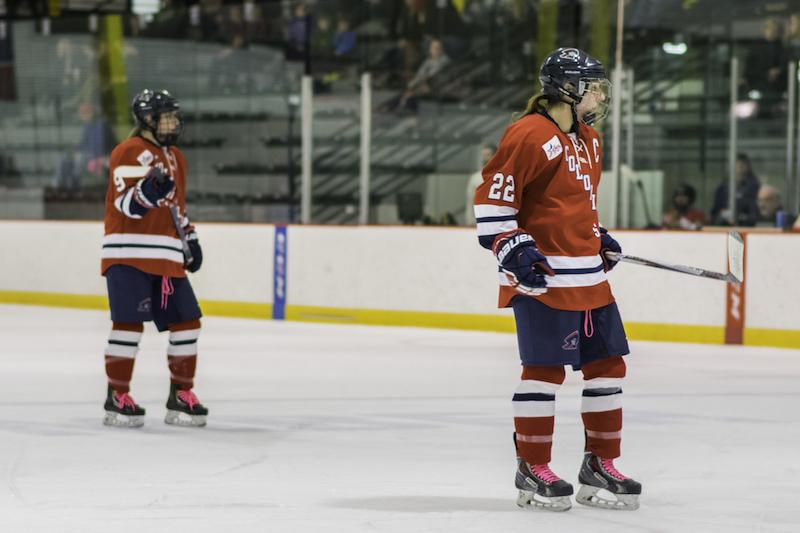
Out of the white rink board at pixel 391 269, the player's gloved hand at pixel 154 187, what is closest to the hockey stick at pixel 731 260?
the player's gloved hand at pixel 154 187

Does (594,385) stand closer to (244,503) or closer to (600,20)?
(244,503)

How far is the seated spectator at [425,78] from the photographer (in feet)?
42.2

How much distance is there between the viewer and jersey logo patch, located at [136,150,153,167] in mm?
5688

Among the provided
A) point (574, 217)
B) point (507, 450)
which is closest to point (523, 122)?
point (574, 217)

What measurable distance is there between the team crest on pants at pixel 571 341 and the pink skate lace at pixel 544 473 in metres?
0.33

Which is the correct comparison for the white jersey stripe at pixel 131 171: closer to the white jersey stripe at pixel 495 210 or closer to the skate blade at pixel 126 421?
the skate blade at pixel 126 421

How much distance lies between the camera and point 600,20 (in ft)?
38.5

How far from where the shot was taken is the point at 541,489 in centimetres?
398

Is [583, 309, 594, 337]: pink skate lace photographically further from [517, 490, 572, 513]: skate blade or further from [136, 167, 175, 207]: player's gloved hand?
[136, 167, 175, 207]: player's gloved hand

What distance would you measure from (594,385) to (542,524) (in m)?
0.46

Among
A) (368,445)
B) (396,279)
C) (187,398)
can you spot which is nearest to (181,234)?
(187,398)

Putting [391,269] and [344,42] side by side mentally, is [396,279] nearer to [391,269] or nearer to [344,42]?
[391,269]

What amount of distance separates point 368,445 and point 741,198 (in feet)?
20.2

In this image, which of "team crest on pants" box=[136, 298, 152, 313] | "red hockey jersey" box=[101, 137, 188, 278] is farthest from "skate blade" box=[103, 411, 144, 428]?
"red hockey jersey" box=[101, 137, 188, 278]
